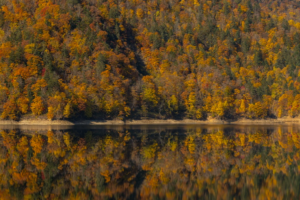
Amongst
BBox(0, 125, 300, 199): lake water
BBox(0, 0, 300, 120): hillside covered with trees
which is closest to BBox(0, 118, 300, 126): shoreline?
BBox(0, 0, 300, 120): hillside covered with trees

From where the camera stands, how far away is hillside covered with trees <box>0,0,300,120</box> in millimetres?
128875

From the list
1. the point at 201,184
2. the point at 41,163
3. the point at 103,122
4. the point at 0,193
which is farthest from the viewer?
the point at 103,122

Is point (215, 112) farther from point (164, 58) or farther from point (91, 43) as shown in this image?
point (91, 43)

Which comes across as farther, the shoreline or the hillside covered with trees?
the hillside covered with trees

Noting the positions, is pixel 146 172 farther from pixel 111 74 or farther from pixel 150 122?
pixel 111 74

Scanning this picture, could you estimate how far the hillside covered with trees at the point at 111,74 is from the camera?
423 feet

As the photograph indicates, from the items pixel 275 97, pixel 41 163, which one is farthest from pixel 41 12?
pixel 41 163

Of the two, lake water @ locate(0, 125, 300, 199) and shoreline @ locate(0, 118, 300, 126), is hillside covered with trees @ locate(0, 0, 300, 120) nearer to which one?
shoreline @ locate(0, 118, 300, 126)

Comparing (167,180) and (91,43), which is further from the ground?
(91,43)

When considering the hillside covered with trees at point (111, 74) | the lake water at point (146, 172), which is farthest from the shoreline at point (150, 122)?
the lake water at point (146, 172)

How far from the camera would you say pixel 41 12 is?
170250mm

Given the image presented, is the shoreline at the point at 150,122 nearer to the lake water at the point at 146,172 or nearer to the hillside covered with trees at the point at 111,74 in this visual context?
the hillside covered with trees at the point at 111,74

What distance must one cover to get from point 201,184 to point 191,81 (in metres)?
139

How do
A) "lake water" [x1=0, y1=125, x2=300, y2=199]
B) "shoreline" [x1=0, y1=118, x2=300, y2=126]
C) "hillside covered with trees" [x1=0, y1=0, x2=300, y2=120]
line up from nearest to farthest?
"lake water" [x1=0, y1=125, x2=300, y2=199] < "shoreline" [x1=0, y1=118, x2=300, y2=126] < "hillside covered with trees" [x1=0, y1=0, x2=300, y2=120]
